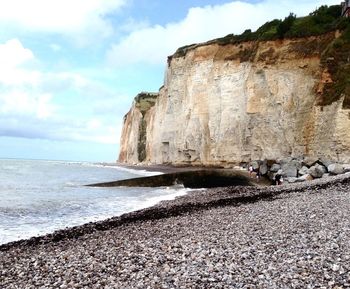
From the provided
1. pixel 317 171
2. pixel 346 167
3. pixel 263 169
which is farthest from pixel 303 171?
pixel 263 169

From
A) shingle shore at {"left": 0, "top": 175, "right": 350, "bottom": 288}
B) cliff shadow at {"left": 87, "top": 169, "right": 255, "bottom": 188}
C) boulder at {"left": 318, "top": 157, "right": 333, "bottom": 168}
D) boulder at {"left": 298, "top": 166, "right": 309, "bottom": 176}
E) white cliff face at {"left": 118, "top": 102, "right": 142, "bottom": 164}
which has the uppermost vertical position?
Answer: white cliff face at {"left": 118, "top": 102, "right": 142, "bottom": 164}

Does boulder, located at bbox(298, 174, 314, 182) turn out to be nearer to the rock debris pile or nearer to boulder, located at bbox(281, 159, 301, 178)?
the rock debris pile

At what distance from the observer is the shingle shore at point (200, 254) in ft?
22.4

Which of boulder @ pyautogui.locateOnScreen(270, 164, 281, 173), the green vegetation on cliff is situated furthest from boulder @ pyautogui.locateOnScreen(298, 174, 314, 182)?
the green vegetation on cliff

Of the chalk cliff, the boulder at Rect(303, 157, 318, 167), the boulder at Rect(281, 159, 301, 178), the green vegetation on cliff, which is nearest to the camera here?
the boulder at Rect(281, 159, 301, 178)

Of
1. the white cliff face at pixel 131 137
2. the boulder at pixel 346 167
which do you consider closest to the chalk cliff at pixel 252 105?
the boulder at pixel 346 167

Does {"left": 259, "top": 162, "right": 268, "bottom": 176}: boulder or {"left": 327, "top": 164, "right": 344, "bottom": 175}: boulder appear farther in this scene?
{"left": 259, "top": 162, "right": 268, "bottom": 176}: boulder

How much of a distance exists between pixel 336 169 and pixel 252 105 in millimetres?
17178

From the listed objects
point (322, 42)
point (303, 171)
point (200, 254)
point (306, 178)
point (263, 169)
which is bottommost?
point (200, 254)

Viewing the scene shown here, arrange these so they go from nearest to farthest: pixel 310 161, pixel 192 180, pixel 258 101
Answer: pixel 310 161 → pixel 192 180 → pixel 258 101

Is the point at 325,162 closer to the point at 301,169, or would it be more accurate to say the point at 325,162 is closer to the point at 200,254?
the point at 301,169

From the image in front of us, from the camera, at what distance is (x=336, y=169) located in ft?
99.1

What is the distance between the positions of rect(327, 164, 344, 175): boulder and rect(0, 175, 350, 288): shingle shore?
668 inches

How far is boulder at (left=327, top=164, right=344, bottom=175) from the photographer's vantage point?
2994 centimetres
